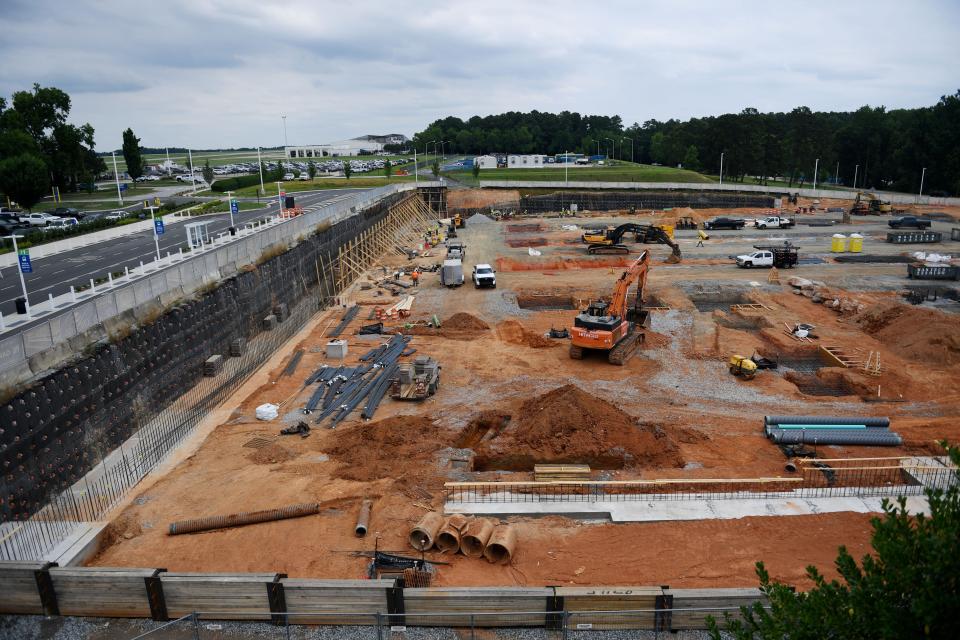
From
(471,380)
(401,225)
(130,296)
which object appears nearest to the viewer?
(130,296)

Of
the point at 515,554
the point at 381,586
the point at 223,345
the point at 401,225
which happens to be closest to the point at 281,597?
the point at 381,586

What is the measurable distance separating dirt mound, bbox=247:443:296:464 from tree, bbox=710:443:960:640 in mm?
15271

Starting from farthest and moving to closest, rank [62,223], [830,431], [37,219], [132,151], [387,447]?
[132,151] < [37,219] < [62,223] < [830,431] < [387,447]

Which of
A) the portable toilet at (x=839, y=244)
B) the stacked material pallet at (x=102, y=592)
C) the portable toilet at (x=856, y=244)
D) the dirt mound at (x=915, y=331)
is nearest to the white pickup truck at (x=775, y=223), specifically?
the portable toilet at (x=839, y=244)

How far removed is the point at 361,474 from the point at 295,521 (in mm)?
2731

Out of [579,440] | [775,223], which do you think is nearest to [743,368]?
[579,440]

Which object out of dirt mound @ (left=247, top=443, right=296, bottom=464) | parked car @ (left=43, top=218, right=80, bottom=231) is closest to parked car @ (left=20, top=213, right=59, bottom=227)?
parked car @ (left=43, top=218, right=80, bottom=231)

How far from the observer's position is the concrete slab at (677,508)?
A: 52.7 feet

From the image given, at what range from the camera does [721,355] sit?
94.3 feet

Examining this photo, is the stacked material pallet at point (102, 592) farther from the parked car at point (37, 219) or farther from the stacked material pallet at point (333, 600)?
the parked car at point (37, 219)

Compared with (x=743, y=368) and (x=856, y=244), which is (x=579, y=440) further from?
(x=856, y=244)

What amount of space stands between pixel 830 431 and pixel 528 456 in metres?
10.0

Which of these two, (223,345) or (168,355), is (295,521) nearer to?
A: (168,355)

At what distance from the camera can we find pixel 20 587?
12125 mm
